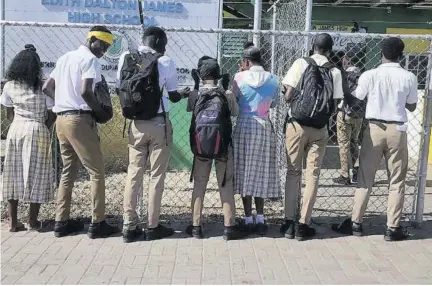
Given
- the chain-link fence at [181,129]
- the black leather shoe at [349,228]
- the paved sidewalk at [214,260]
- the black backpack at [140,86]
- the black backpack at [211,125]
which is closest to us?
the paved sidewalk at [214,260]

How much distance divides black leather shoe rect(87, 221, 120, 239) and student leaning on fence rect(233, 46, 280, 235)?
1.31 metres

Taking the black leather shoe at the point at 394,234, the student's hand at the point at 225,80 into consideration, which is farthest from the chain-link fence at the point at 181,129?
the student's hand at the point at 225,80

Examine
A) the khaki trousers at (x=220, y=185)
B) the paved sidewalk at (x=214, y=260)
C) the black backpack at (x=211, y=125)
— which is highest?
the black backpack at (x=211, y=125)

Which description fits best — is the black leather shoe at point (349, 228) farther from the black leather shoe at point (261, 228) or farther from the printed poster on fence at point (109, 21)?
the printed poster on fence at point (109, 21)

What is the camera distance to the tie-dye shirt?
5.27 metres

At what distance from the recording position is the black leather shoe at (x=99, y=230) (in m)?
5.23

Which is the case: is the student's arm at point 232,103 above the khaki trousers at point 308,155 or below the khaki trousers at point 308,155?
above

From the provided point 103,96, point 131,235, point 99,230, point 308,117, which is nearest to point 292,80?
point 308,117

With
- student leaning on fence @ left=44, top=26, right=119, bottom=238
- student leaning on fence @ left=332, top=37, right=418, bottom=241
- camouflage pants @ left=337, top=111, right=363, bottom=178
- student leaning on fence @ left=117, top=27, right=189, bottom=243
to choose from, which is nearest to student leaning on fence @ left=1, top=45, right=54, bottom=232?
student leaning on fence @ left=44, top=26, right=119, bottom=238

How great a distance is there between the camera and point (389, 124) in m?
5.25

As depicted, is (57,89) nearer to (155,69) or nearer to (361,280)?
(155,69)

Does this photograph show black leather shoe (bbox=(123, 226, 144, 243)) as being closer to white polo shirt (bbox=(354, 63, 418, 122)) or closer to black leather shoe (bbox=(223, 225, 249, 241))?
black leather shoe (bbox=(223, 225, 249, 241))

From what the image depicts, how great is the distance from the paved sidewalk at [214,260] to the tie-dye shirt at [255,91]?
4.19 feet

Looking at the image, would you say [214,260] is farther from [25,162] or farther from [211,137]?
[25,162]
